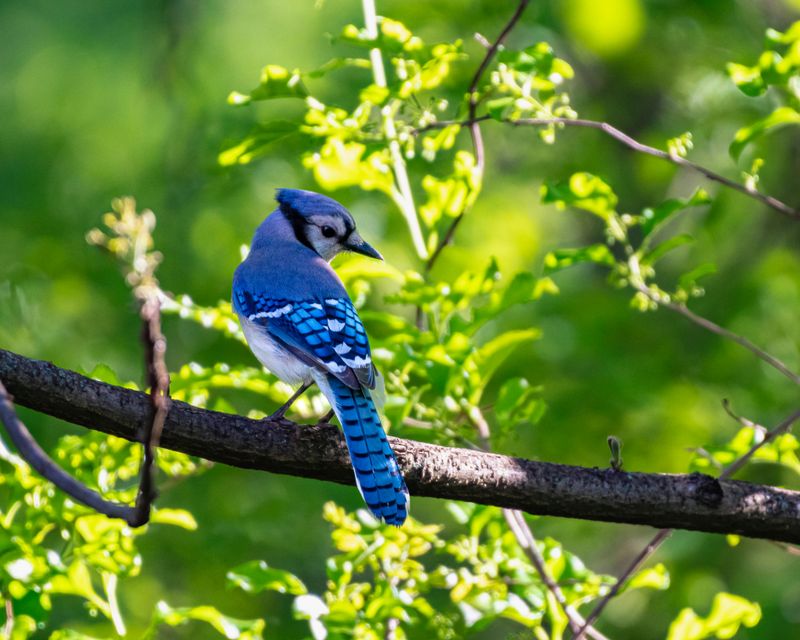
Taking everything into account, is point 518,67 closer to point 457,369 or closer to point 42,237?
point 457,369

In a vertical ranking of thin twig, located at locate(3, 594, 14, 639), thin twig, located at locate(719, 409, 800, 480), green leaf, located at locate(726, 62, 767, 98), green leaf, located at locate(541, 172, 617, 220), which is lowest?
thin twig, located at locate(3, 594, 14, 639)

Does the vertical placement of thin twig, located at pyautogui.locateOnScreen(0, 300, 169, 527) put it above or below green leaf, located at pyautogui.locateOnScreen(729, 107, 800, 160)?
below

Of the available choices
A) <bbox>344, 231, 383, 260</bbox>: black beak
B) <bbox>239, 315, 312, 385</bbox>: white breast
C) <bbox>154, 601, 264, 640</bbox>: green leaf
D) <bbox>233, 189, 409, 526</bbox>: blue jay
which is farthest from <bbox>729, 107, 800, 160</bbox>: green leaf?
<bbox>154, 601, 264, 640</bbox>: green leaf

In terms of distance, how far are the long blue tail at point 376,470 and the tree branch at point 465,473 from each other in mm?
40

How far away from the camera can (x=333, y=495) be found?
4.84 metres

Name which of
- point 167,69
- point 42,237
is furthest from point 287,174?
point 42,237

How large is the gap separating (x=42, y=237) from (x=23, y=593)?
11.0 ft

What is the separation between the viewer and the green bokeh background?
14.9 feet

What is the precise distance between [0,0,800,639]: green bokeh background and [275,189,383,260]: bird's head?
1.11 metres

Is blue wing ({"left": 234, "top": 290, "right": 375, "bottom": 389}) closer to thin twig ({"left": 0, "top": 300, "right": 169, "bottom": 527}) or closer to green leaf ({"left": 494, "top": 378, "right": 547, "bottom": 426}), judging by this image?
green leaf ({"left": 494, "top": 378, "right": 547, "bottom": 426})

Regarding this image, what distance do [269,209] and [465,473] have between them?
3206mm

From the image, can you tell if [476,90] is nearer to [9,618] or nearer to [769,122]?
[769,122]

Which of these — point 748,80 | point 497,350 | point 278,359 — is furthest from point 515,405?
point 748,80

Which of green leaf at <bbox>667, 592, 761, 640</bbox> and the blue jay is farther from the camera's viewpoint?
green leaf at <bbox>667, 592, 761, 640</bbox>
